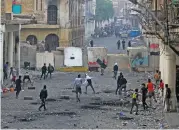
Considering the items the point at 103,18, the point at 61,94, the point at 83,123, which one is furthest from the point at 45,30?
the point at 103,18

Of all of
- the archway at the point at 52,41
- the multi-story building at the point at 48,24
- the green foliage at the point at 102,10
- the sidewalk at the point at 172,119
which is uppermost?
the green foliage at the point at 102,10

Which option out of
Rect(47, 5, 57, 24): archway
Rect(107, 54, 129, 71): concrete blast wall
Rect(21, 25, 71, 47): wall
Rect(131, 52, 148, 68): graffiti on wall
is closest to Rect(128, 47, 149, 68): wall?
Rect(131, 52, 148, 68): graffiti on wall

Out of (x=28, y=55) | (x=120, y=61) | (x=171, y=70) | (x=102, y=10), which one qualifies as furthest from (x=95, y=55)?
(x=102, y=10)

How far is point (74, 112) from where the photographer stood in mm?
22438

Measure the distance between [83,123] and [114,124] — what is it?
42.4 inches

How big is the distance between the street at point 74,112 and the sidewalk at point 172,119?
0.98 feet

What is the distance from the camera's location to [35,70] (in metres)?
42.2

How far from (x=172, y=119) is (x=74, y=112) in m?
3.80

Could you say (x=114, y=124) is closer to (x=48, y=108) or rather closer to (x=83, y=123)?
(x=83, y=123)

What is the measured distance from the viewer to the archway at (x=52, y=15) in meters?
55.8

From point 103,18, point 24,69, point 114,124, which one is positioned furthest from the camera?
point 103,18

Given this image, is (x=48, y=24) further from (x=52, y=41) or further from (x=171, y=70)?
(x=171, y=70)

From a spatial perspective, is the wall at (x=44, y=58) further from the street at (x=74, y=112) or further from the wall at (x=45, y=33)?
the wall at (x=45, y=33)

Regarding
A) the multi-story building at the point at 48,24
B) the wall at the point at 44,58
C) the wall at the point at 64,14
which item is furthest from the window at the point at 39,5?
the wall at the point at 44,58
